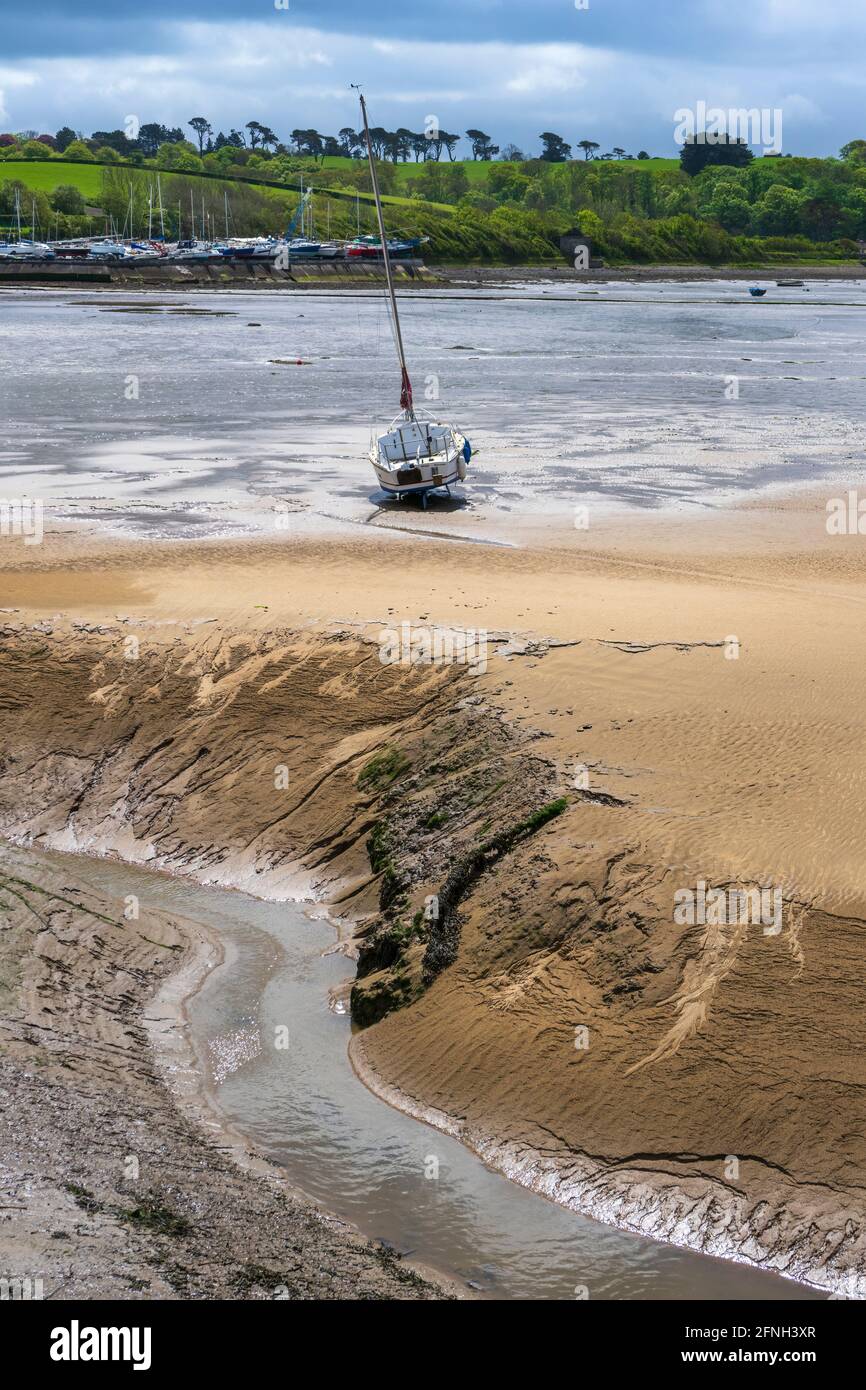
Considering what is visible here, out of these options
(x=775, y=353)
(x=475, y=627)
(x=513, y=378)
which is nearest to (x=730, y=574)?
(x=475, y=627)

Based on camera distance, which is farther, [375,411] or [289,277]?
[289,277]

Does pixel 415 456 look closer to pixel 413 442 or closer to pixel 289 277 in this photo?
pixel 413 442

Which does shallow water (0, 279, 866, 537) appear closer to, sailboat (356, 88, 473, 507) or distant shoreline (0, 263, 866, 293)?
sailboat (356, 88, 473, 507)

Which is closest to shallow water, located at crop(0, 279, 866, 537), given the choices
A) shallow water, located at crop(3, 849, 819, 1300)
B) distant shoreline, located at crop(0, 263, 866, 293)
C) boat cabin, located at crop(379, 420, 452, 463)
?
boat cabin, located at crop(379, 420, 452, 463)

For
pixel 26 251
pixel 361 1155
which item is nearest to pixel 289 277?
pixel 26 251

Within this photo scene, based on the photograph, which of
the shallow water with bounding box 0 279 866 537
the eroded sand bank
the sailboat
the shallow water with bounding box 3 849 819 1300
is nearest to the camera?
the shallow water with bounding box 3 849 819 1300
